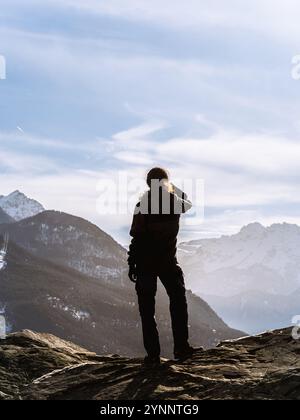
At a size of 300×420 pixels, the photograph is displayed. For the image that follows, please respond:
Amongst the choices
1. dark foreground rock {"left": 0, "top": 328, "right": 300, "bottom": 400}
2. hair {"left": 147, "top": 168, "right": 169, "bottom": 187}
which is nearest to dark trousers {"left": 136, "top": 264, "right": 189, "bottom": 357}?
dark foreground rock {"left": 0, "top": 328, "right": 300, "bottom": 400}

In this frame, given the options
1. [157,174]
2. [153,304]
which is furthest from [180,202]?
[153,304]

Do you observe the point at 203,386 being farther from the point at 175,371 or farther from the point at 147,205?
the point at 147,205

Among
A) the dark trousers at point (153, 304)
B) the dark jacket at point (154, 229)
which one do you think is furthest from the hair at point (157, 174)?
the dark trousers at point (153, 304)

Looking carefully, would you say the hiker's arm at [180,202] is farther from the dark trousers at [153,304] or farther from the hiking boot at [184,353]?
the hiking boot at [184,353]

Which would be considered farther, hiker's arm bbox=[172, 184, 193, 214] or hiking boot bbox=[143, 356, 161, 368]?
hiker's arm bbox=[172, 184, 193, 214]

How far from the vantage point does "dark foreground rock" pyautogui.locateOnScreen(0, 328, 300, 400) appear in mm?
10203

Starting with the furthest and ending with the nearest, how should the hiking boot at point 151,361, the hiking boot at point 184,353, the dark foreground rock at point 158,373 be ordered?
the hiking boot at point 184,353
the hiking boot at point 151,361
the dark foreground rock at point 158,373

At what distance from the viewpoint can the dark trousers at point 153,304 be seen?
12.3 m

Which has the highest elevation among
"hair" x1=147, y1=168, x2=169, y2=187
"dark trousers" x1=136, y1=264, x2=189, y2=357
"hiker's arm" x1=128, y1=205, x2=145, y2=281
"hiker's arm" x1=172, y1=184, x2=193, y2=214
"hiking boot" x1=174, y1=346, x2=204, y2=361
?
"hair" x1=147, y1=168, x2=169, y2=187

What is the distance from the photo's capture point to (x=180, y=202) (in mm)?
12531

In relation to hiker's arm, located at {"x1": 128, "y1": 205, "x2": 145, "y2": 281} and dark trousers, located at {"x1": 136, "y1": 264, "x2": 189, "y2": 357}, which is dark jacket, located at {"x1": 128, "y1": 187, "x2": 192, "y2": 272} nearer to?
hiker's arm, located at {"x1": 128, "y1": 205, "x2": 145, "y2": 281}

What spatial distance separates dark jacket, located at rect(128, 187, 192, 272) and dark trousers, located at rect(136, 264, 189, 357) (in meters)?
0.25
